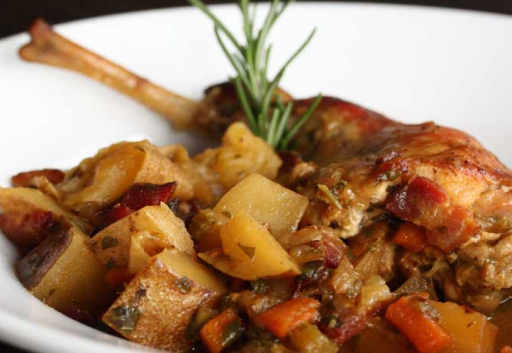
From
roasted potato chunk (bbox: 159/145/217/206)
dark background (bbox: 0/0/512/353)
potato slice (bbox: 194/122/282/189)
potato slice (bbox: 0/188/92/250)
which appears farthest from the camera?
dark background (bbox: 0/0/512/353)

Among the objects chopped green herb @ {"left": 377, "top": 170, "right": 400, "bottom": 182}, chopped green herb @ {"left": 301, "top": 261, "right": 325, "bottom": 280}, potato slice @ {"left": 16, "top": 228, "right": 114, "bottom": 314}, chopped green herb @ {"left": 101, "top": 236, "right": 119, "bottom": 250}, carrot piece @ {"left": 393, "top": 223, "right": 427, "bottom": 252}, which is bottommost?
potato slice @ {"left": 16, "top": 228, "right": 114, "bottom": 314}

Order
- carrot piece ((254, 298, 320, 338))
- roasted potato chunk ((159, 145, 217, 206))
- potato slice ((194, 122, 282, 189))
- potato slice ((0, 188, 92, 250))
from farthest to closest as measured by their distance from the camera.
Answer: potato slice ((194, 122, 282, 189))
roasted potato chunk ((159, 145, 217, 206))
potato slice ((0, 188, 92, 250))
carrot piece ((254, 298, 320, 338))

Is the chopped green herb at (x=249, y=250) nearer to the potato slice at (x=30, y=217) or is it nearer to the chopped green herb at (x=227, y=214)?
the chopped green herb at (x=227, y=214)

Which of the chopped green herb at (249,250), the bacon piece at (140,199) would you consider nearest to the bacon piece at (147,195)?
the bacon piece at (140,199)

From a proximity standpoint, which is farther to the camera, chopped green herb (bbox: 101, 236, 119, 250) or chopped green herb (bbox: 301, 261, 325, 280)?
chopped green herb (bbox: 101, 236, 119, 250)

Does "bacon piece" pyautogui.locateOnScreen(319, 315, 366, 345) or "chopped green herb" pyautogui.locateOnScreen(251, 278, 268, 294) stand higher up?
"chopped green herb" pyautogui.locateOnScreen(251, 278, 268, 294)

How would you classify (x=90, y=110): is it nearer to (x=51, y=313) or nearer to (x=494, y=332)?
(x=51, y=313)

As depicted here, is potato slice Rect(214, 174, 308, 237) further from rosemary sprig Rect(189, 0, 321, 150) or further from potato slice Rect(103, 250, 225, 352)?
rosemary sprig Rect(189, 0, 321, 150)

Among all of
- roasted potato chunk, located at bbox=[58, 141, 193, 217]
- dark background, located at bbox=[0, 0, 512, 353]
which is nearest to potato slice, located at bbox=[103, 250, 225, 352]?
roasted potato chunk, located at bbox=[58, 141, 193, 217]
